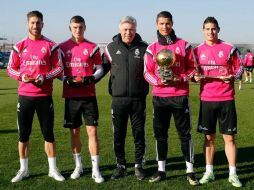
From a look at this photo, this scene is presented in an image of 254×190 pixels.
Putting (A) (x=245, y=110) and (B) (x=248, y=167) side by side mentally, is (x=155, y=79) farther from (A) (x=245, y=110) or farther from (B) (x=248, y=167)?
(A) (x=245, y=110)

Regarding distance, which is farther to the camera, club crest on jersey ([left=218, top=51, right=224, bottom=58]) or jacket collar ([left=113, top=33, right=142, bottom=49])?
jacket collar ([left=113, top=33, right=142, bottom=49])

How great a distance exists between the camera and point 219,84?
5.50 m

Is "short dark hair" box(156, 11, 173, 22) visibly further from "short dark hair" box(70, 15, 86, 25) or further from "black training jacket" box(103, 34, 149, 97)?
"short dark hair" box(70, 15, 86, 25)

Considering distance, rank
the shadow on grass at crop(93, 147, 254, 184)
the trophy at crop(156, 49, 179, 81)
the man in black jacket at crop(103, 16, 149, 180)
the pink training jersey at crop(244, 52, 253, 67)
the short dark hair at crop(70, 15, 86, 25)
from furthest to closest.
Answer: the pink training jersey at crop(244, 52, 253, 67) → the shadow on grass at crop(93, 147, 254, 184) → the man in black jacket at crop(103, 16, 149, 180) → the short dark hair at crop(70, 15, 86, 25) → the trophy at crop(156, 49, 179, 81)

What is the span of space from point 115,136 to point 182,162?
149 centimetres

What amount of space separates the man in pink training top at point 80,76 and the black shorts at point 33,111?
305 millimetres

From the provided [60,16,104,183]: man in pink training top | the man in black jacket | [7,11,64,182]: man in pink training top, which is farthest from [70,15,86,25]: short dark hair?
the man in black jacket

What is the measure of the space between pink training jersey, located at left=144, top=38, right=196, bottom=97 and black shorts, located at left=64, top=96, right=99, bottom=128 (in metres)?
0.97

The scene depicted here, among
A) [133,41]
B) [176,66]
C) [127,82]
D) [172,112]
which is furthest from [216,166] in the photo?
[133,41]

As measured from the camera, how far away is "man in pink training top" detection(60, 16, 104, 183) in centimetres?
574

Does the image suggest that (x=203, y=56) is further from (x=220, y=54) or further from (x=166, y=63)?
(x=166, y=63)

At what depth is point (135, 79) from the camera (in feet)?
19.0

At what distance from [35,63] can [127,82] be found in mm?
1390

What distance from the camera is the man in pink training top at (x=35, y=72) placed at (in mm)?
5578
